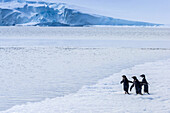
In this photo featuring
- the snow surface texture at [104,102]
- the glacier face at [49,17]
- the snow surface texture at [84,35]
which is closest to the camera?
the snow surface texture at [104,102]

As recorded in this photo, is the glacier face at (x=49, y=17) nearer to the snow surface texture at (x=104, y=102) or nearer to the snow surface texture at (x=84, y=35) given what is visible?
the snow surface texture at (x=84, y=35)

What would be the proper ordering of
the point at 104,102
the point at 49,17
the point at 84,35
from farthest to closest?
the point at 49,17 < the point at 84,35 < the point at 104,102

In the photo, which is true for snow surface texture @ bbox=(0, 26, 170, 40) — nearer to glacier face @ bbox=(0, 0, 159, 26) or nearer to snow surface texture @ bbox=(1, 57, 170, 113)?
glacier face @ bbox=(0, 0, 159, 26)

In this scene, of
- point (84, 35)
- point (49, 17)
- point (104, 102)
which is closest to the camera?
point (104, 102)

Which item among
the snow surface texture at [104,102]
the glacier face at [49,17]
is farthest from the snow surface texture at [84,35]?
the snow surface texture at [104,102]

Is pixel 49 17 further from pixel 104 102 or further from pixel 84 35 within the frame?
pixel 104 102

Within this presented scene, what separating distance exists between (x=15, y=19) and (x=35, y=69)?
329 ft

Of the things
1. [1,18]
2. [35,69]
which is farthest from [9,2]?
[35,69]

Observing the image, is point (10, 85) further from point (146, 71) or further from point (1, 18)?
point (1, 18)

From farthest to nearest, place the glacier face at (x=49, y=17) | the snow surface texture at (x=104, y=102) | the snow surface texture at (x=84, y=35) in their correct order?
the glacier face at (x=49, y=17) < the snow surface texture at (x=84, y=35) < the snow surface texture at (x=104, y=102)

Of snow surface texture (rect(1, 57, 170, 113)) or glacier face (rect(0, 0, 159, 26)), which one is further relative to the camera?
glacier face (rect(0, 0, 159, 26))

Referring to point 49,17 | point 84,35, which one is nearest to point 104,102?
point 84,35

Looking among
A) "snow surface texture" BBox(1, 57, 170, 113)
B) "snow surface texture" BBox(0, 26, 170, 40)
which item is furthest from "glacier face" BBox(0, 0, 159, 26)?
"snow surface texture" BBox(1, 57, 170, 113)

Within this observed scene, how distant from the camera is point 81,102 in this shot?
6.02 meters
